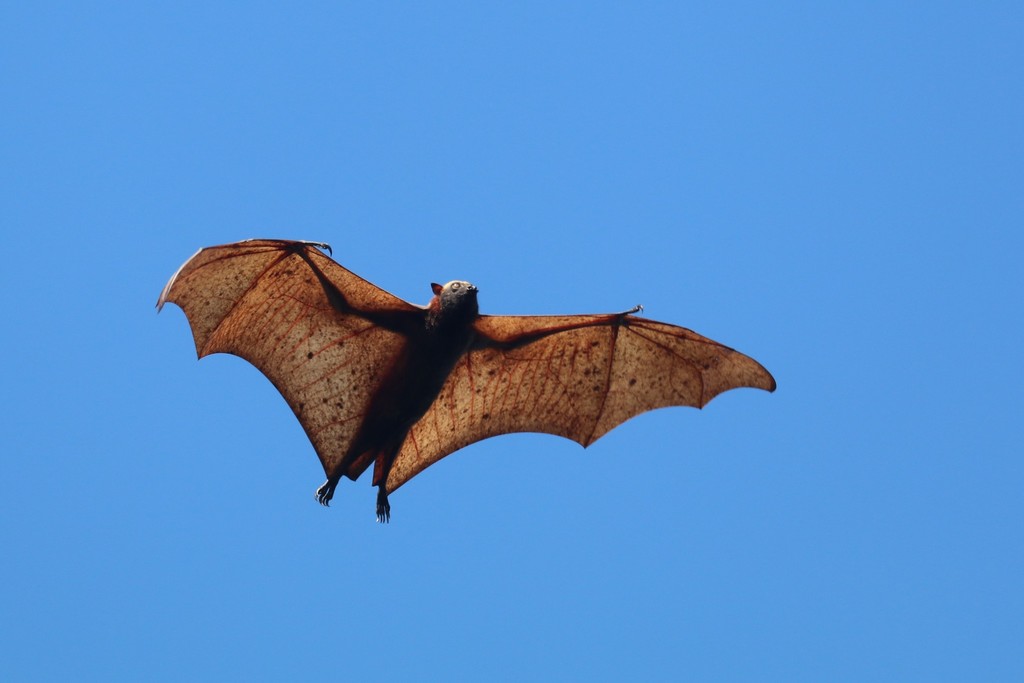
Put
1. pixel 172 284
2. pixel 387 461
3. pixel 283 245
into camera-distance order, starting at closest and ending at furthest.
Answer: pixel 172 284 < pixel 283 245 < pixel 387 461

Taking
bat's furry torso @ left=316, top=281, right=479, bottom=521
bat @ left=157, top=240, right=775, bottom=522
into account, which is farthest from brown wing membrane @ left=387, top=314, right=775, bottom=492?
bat's furry torso @ left=316, top=281, right=479, bottom=521

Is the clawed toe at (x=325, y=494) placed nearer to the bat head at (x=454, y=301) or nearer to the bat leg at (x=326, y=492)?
the bat leg at (x=326, y=492)

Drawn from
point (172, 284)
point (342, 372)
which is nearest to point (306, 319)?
point (342, 372)

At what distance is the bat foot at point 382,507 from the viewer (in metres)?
16.5

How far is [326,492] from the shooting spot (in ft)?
52.9

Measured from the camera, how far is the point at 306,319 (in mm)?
16266

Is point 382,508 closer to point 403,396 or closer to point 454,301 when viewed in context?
point 403,396

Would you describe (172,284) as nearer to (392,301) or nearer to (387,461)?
(392,301)

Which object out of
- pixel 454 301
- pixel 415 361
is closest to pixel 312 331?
pixel 415 361

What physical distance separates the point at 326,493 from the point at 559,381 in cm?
394

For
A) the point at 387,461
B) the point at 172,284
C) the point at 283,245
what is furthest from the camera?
the point at 387,461

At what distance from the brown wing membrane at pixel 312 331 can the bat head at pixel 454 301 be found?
46 centimetres

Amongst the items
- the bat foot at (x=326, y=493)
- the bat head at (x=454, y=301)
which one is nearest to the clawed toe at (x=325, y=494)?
the bat foot at (x=326, y=493)

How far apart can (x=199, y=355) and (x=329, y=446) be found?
2.33 m
